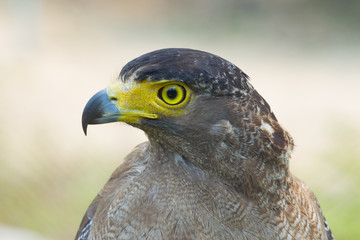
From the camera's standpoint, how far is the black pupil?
3643 millimetres

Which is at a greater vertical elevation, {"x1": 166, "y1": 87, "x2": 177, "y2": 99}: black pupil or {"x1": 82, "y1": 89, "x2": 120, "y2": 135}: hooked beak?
{"x1": 166, "y1": 87, "x2": 177, "y2": 99}: black pupil

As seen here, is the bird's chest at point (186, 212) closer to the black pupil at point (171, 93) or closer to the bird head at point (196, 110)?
the bird head at point (196, 110)

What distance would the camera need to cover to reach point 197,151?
3.78 m

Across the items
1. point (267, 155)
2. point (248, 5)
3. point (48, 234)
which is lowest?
point (48, 234)

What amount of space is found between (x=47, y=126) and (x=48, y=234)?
2.23 metres

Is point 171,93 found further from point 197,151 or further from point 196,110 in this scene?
point 197,151

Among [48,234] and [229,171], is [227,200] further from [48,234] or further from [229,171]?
[48,234]

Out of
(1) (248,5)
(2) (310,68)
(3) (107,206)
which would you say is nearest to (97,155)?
(3) (107,206)

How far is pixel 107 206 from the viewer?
4234 millimetres

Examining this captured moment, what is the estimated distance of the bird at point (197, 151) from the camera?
3.68m

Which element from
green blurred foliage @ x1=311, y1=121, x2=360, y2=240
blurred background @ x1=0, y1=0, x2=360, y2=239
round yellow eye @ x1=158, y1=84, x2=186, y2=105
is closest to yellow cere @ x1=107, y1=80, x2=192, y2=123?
round yellow eye @ x1=158, y1=84, x2=186, y2=105

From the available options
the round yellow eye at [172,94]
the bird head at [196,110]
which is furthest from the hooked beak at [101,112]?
the round yellow eye at [172,94]

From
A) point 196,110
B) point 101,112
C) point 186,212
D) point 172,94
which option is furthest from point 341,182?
point 101,112

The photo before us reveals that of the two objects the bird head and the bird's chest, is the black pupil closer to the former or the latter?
the bird head
